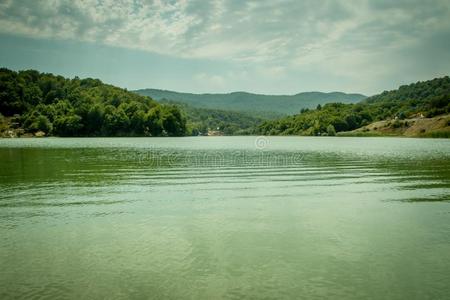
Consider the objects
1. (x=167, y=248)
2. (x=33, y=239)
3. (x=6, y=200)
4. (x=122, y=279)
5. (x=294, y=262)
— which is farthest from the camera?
(x=6, y=200)

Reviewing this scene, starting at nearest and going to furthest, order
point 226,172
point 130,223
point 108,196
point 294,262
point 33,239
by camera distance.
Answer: point 294,262
point 33,239
point 130,223
point 108,196
point 226,172

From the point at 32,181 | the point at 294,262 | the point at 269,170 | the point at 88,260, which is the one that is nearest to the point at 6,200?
the point at 32,181

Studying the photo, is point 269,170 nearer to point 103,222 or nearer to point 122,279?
point 103,222

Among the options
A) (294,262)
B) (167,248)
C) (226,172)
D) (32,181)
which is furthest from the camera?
(226,172)

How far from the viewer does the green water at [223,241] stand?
1062 centimetres

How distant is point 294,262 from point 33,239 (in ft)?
33.6

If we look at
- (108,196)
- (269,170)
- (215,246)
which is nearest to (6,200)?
(108,196)

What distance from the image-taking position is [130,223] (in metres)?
17.7

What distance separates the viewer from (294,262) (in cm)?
1261

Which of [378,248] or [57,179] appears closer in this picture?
[378,248]

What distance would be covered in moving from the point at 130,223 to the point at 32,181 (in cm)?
1724

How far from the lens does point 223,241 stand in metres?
14.9

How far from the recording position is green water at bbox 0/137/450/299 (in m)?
10.6

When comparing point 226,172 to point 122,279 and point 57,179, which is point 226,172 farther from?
point 122,279
